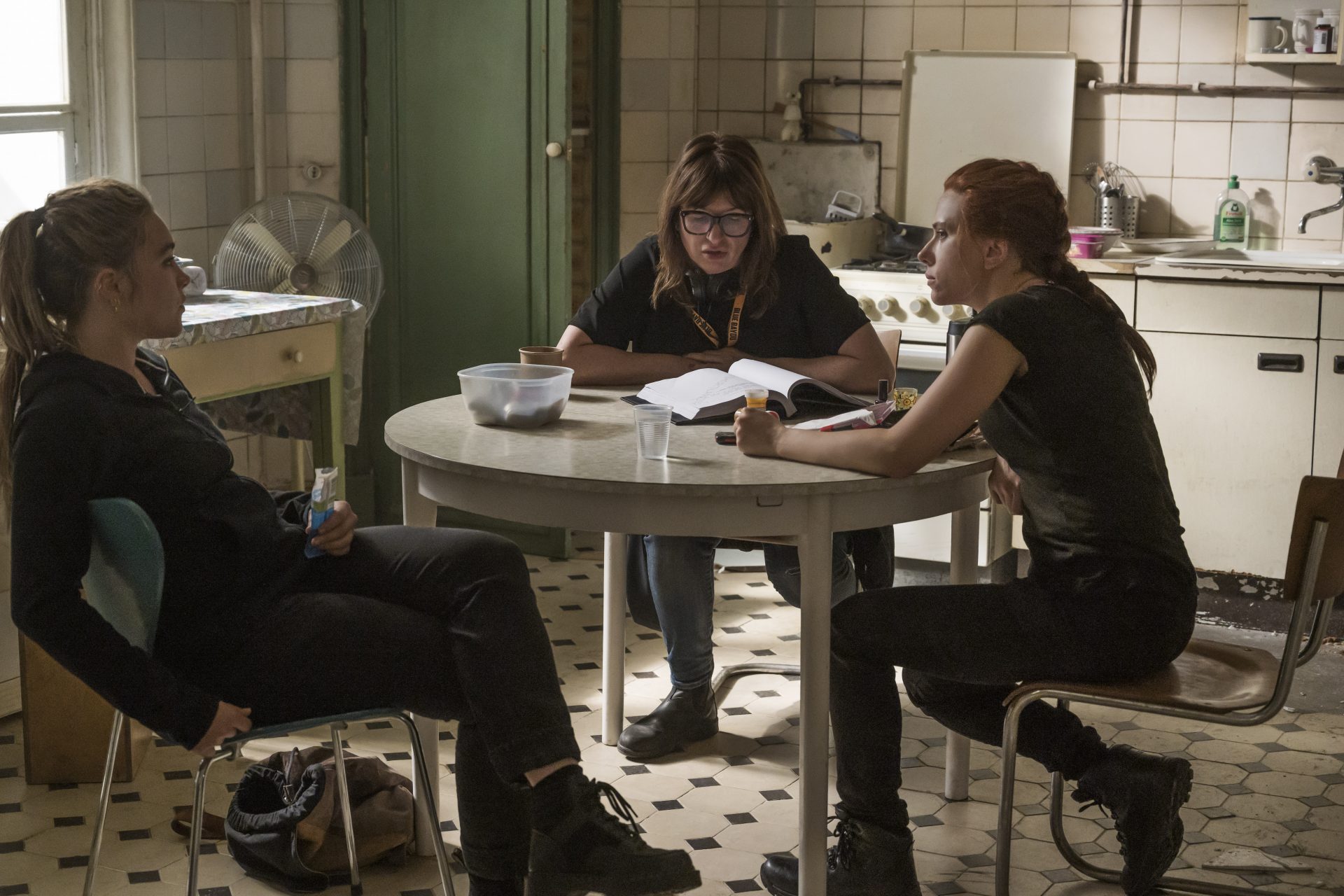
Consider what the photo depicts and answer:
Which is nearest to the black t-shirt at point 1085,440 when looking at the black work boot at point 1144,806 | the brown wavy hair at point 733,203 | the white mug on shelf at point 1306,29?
the black work boot at point 1144,806

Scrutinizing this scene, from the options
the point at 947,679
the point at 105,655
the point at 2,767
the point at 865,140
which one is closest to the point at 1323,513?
the point at 947,679

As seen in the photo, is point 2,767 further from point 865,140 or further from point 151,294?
point 865,140

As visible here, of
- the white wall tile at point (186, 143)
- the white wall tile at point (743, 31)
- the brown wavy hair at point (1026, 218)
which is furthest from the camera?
the white wall tile at point (743, 31)

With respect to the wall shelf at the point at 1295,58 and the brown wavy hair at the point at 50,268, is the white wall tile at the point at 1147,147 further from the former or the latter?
the brown wavy hair at the point at 50,268

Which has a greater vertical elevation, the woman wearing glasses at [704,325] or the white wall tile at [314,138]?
the white wall tile at [314,138]

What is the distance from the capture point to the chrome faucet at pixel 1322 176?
14.7 feet

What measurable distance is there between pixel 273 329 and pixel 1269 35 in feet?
9.83

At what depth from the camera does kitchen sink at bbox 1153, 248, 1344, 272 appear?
4.10 m

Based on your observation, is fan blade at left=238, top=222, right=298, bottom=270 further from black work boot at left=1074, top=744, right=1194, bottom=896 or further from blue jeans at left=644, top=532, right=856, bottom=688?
black work boot at left=1074, top=744, right=1194, bottom=896

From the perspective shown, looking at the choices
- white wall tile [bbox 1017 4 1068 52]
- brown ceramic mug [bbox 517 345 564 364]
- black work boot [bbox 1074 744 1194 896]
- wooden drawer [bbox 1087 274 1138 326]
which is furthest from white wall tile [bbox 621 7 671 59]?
black work boot [bbox 1074 744 1194 896]

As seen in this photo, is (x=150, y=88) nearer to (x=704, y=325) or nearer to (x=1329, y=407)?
(x=704, y=325)

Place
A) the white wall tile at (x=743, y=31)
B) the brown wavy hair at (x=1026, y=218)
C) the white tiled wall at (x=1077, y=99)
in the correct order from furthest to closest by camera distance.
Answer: the white wall tile at (x=743, y=31)
the white tiled wall at (x=1077, y=99)
the brown wavy hair at (x=1026, y=218)

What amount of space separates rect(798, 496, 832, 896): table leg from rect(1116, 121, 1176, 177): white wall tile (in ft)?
9.62

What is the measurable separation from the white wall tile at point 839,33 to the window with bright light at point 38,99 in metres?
2.32
